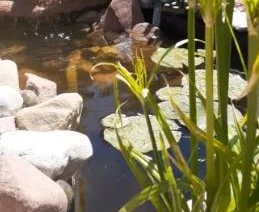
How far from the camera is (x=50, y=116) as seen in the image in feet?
9.56

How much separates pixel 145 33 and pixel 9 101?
225 centimetres

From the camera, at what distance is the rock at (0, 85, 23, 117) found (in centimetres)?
314

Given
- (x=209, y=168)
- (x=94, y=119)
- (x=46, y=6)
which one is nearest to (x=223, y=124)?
(x=209, y=168)

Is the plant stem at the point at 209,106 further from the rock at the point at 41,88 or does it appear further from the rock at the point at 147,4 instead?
the rock at the point at 147,4

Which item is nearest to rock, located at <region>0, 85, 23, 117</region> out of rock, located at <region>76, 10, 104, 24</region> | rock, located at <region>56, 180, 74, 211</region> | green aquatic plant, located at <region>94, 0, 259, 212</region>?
rock, located at <region>56, 180, 74, 211</region>

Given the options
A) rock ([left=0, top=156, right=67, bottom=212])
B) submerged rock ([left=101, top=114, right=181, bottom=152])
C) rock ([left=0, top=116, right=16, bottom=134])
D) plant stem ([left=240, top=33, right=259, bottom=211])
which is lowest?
submerged rock ([left=101, top=114, right=181, bottom=152])

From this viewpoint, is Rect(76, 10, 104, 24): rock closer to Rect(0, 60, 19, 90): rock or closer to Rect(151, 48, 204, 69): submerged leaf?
Rect(151, 48, 204, 69): submerged leaf

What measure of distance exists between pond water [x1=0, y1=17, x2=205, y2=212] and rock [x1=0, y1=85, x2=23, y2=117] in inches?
17.4

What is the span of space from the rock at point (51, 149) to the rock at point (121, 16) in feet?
9.18

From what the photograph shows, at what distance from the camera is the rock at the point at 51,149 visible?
2.46 m

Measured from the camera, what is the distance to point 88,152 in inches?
105

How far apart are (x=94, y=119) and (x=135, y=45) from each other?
5.29 ft

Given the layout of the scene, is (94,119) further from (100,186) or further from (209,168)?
(209,168)

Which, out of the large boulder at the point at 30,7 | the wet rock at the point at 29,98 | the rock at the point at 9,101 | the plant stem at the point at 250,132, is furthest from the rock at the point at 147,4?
the plant stem at the point at 250,132
